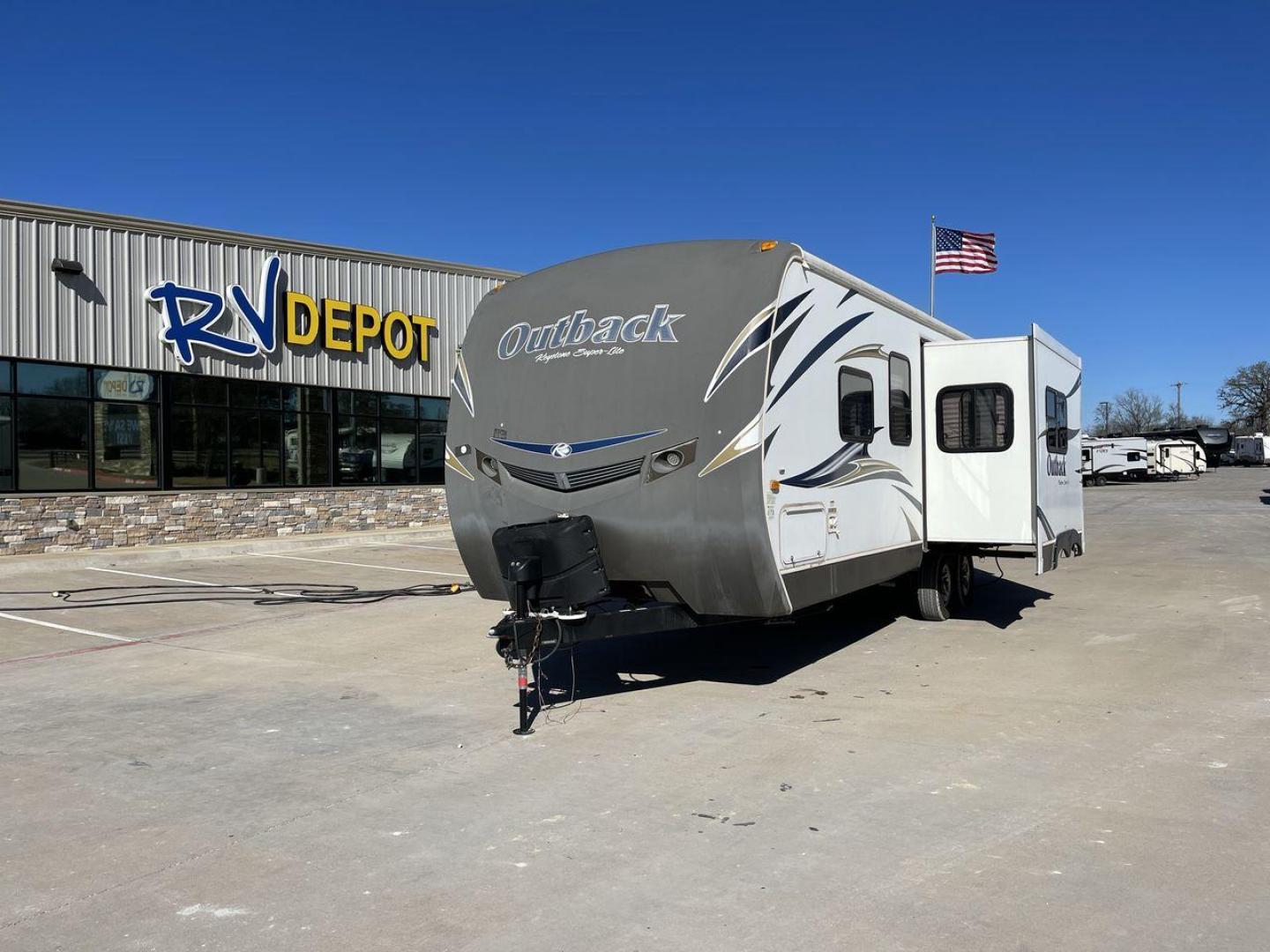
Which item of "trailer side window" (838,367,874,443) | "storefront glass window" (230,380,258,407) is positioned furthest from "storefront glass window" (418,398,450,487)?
"trailer side window" (838,367,874,443)

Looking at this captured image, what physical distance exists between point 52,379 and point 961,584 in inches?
589

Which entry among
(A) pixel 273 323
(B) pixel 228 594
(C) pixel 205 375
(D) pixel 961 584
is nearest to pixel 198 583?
(B) pixel 228 594

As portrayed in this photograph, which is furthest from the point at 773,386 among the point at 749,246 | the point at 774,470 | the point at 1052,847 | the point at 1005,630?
the point at 1005,630

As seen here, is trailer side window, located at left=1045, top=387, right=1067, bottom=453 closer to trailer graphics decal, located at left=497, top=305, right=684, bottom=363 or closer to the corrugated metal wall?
trailer graphics decal, located at left=497, top=305, right=684, bottom=363

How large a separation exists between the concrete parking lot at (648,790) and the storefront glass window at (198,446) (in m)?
9.28

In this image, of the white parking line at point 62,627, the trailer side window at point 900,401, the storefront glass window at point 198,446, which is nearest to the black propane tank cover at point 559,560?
the trailer side window at point 900,401

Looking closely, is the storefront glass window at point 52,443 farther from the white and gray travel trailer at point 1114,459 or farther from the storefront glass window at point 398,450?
the white and gray travel trailer at point 1114,459

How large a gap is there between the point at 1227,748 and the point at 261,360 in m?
18.5

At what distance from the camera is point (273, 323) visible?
2062cm

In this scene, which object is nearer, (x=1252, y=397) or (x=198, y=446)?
(x=198, y=446)

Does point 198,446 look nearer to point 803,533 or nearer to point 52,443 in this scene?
point 52,443

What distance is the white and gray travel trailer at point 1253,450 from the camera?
79.3 m

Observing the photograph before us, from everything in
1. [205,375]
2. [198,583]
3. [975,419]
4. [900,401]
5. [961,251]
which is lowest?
[198,583]

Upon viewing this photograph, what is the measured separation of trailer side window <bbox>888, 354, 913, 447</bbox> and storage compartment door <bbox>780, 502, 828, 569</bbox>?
2004 mm
